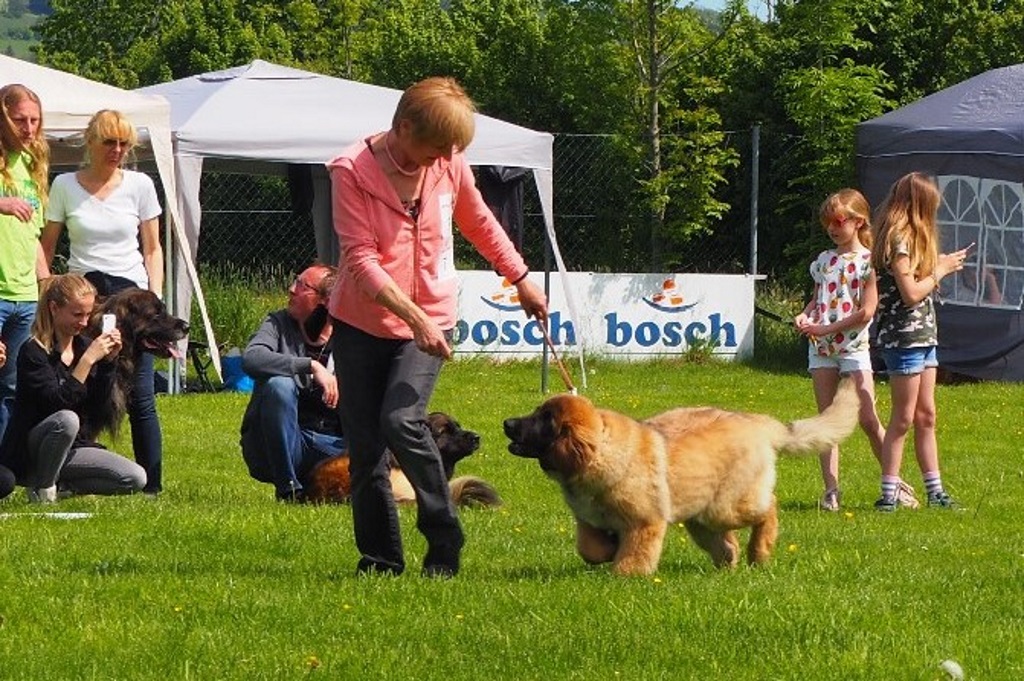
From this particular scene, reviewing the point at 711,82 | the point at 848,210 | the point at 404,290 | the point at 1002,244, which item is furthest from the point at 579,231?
the point at 404,290

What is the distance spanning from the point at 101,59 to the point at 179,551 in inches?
1542

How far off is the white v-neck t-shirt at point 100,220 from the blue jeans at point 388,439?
3.64 metres

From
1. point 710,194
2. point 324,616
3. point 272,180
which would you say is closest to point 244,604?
point 324,616

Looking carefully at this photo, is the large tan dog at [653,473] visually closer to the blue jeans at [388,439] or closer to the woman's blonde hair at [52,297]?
the blue jeans at [388,439]

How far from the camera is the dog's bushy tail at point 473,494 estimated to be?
9.27m

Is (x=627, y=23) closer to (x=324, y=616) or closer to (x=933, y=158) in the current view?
(x=933, y=158)

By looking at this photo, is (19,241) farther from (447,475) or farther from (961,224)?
(961,224)

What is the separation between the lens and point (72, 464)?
9.02 meters

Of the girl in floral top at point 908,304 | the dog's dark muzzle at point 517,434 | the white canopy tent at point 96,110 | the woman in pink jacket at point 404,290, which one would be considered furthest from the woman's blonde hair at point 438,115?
the white canopy tent at point 96,110

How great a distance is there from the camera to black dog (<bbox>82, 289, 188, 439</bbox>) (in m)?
9.05

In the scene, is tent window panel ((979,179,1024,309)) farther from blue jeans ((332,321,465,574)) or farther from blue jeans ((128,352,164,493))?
blue jeans ((332,321,465,574))

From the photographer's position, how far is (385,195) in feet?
20.0

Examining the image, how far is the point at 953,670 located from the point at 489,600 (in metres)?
1.65

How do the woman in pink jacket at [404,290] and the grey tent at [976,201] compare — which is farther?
the grey tent at [976,201]
